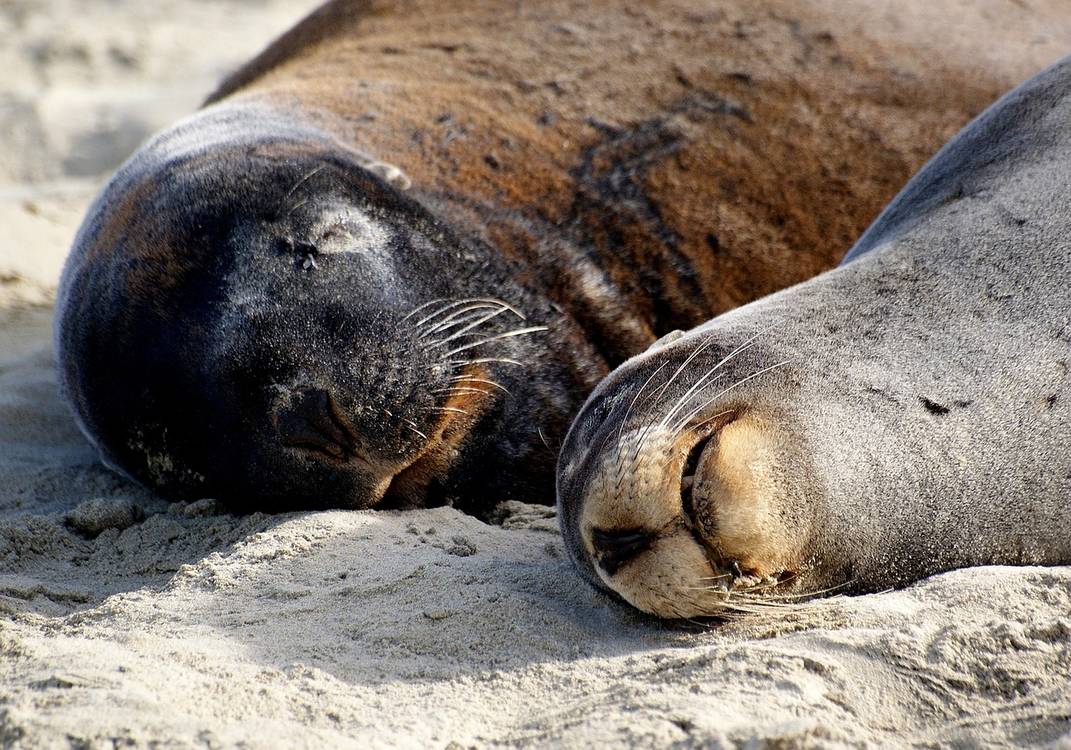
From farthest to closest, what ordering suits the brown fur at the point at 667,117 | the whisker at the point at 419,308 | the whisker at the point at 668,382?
1. the brown fur at the point at 667,117
2. the whisker at the point at 419,308
3. the whisker at the point at 668,382

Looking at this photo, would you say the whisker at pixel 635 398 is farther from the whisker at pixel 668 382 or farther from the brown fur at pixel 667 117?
the brown fur at pixel 667 117

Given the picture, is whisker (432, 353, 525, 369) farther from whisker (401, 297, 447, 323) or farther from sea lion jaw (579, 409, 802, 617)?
sea lion jaw (579, 409, 802, 617)

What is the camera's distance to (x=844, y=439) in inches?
110

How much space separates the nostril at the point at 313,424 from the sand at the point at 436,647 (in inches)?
7.3

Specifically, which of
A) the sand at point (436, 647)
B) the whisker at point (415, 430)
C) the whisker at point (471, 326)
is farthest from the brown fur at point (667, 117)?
the sand at point (436, 647)

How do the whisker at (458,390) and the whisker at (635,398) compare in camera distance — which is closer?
the whisker at (635,398)

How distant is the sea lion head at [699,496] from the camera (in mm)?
2621

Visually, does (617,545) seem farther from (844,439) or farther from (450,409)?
→ (450,409)

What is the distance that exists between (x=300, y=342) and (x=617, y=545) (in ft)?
4.08

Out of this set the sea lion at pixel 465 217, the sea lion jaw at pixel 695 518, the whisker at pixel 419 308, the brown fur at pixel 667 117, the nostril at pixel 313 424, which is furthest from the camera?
the brown fur at pixel 667 117

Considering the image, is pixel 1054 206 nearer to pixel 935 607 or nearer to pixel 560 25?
pixel 935 607

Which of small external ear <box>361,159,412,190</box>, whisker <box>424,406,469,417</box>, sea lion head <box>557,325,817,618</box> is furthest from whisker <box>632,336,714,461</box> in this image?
small external ear <box>361,159,412,190</box>

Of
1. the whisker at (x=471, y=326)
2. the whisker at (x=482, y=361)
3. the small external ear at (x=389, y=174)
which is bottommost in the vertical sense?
the whisker at (x=482, y=361)

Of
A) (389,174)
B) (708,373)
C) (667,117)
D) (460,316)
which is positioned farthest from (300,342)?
(667,117)
